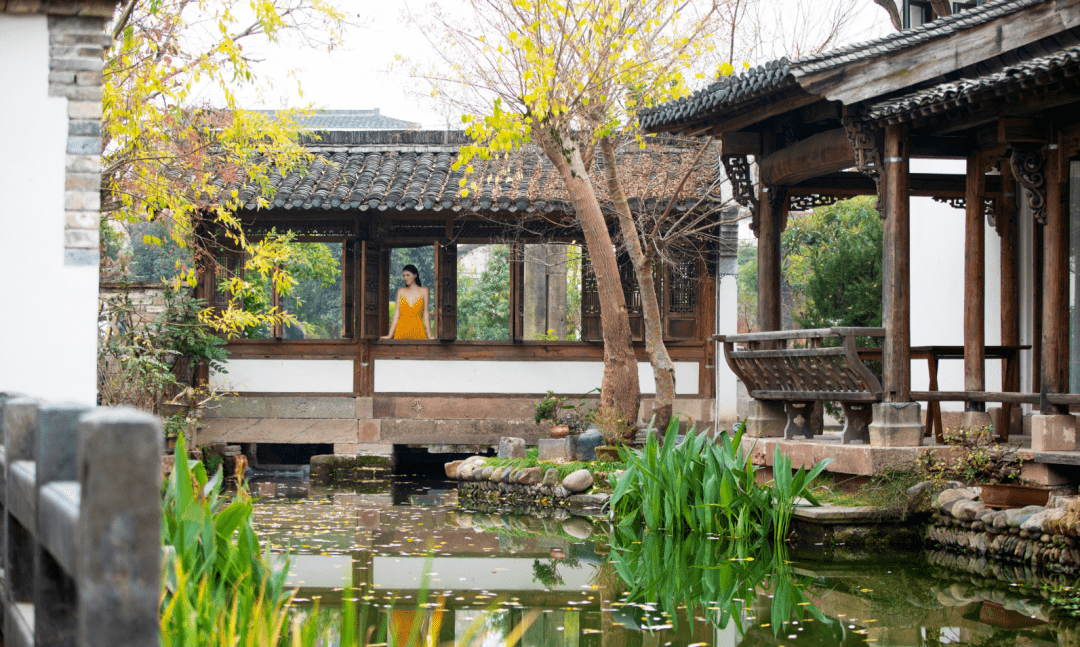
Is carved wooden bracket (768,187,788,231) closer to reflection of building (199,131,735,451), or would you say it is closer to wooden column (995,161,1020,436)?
wooden column (995,161,1020,436)

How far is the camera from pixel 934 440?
8.07 metres

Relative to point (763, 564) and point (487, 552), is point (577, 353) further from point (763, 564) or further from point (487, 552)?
point (763, 564)

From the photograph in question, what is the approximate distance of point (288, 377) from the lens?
13.2 m

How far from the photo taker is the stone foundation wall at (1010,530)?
19.7ft

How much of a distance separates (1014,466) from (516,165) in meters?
8.14

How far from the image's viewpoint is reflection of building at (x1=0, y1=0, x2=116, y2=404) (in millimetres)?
6586

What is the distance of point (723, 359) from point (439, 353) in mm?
3644

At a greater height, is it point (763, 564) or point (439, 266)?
point (439, 266)

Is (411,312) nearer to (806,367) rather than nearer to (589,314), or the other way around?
(589,314)

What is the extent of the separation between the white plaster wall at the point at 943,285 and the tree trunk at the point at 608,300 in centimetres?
334

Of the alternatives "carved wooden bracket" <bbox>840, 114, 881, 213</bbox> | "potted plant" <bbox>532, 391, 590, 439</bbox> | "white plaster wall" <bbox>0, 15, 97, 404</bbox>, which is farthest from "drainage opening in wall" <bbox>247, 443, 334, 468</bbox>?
"carved wooden bracket" <bbox>840, 114, 881, 213</bbox>

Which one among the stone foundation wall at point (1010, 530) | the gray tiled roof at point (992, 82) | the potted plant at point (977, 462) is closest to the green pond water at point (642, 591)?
the stone foundation wall at point (1010, 530)

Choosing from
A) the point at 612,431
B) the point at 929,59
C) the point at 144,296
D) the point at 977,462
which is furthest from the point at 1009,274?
the point at 144,296

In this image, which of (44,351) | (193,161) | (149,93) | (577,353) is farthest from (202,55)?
(577,353)
